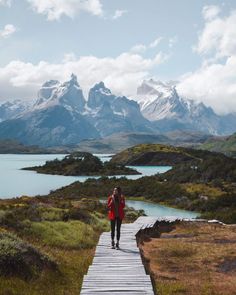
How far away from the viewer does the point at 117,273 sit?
1962 centimetres

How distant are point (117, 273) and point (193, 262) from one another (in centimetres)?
750

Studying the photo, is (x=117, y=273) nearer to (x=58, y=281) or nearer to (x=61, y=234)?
(x=58, y=281)

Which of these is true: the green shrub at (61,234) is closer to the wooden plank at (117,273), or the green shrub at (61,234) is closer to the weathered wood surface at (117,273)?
the weathered wood surface at (117,273)

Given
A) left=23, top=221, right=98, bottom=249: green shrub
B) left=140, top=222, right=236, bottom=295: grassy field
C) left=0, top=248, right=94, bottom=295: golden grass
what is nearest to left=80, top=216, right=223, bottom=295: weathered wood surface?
left=0, top=248, right=94, bottom=295: golden grass

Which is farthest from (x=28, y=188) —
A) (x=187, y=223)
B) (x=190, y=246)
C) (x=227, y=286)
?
(x=227, y=286)

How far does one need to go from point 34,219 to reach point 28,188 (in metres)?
122

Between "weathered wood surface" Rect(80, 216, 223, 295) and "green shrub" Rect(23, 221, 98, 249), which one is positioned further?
"green shrub" Rect(23, 221, 98, 249)

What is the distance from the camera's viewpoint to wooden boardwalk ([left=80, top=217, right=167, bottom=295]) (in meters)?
16.9

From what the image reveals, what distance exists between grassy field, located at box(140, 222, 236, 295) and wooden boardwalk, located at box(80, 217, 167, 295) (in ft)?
3.94

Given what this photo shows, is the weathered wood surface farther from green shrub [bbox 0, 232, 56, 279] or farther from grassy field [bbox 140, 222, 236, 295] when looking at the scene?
green shrub [bbox 0, 232, 56, 279]

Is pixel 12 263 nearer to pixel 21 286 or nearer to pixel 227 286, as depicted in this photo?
pixel 21 286

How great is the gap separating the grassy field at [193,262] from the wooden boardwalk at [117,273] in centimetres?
120

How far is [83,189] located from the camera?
129m

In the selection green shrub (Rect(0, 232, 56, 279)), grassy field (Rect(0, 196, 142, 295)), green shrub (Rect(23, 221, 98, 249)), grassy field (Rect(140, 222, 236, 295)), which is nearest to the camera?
grassy field (Rect(0, 196, 142, 295))
